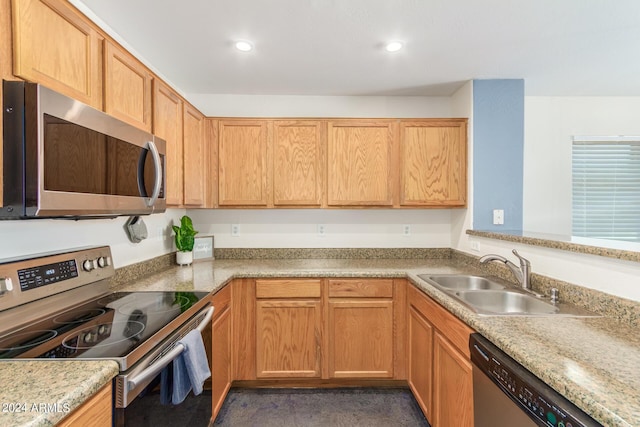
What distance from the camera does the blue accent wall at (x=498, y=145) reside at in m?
2.44

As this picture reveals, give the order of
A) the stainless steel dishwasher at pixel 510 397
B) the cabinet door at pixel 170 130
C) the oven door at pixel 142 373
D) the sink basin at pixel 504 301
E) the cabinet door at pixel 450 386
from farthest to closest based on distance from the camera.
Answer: the cabinet door at pixel 170 130 → the sink basin at pixel 504 301 → the cabinet door at pixel 450 386 → the oven door at pixel 142 373 → the stainless steel dishwasher at pixel 510 397

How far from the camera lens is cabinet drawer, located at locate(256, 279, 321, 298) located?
2.25 meters

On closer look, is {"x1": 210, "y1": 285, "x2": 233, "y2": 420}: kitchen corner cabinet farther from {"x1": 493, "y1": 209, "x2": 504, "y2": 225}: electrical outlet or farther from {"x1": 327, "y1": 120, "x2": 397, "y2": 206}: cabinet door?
{"x1": 493, "y1": 209, "x2": 504, "y2": 225}: electrical outlet

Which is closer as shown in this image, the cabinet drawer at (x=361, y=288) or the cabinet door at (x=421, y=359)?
the cabinet door at (x=421, y=359)

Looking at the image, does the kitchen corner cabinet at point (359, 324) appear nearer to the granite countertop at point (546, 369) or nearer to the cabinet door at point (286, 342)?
the cabinet door at point (286, 342)

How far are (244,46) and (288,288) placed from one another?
5.46ft

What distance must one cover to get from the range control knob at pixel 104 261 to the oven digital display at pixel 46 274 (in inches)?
5.9

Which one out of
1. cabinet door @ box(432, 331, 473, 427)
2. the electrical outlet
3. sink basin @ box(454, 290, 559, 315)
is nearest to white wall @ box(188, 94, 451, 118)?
the electrical outlet

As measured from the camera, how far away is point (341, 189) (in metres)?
2.54

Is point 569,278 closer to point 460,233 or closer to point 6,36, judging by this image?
point 460,233

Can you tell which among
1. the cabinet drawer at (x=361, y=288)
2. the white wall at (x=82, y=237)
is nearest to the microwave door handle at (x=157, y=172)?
the white wall at (x=82, y=237)

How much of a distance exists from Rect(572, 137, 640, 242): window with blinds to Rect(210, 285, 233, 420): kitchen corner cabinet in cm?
314

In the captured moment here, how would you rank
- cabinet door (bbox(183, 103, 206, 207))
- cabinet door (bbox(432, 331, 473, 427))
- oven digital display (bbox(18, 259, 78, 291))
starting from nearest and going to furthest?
1. oven digital display (bbox(18, 259, 78, 291))
2. cabinet door (bbox(432, 331, 473, 427))
3. cabinet door (bbox(183, 103, 206, 207))

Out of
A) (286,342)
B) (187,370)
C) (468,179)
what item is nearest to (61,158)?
(187,370)
